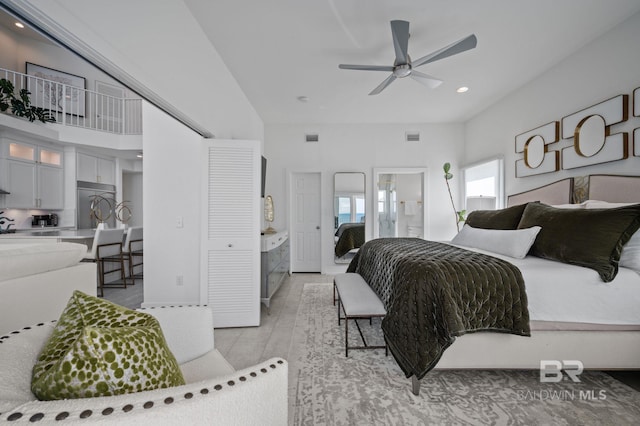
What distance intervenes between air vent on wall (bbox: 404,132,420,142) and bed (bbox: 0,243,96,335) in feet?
16.3

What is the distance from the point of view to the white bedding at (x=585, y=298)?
1701 mm

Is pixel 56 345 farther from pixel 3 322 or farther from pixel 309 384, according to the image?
pixel 309 384

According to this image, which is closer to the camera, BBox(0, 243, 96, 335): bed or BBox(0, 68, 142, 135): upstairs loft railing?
BBox(0, 243, 96, 335): bed

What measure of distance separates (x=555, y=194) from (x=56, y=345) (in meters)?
4.14

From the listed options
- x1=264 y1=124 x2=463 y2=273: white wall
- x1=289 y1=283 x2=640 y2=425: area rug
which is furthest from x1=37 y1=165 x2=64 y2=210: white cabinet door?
x1=289 y1=283 x2=640 y2=425: area rug

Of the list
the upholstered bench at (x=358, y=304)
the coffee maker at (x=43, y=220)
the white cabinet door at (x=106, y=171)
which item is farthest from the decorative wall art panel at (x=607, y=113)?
the white cabinet door at (x=106, y=171)

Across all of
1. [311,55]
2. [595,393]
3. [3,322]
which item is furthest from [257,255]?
[595,393]

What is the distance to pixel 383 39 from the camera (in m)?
2.60

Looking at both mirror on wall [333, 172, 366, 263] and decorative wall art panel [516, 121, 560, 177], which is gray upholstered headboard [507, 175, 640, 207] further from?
mirror on wall [333, 172, 366, 263]

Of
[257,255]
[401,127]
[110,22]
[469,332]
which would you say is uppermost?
[401,127]

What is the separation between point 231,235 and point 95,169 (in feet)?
14.4

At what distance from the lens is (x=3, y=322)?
1032 mm

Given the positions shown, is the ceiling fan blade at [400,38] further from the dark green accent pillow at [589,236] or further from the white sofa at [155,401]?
the white sofa at [155,401]

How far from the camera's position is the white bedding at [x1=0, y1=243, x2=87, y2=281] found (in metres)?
1.10
